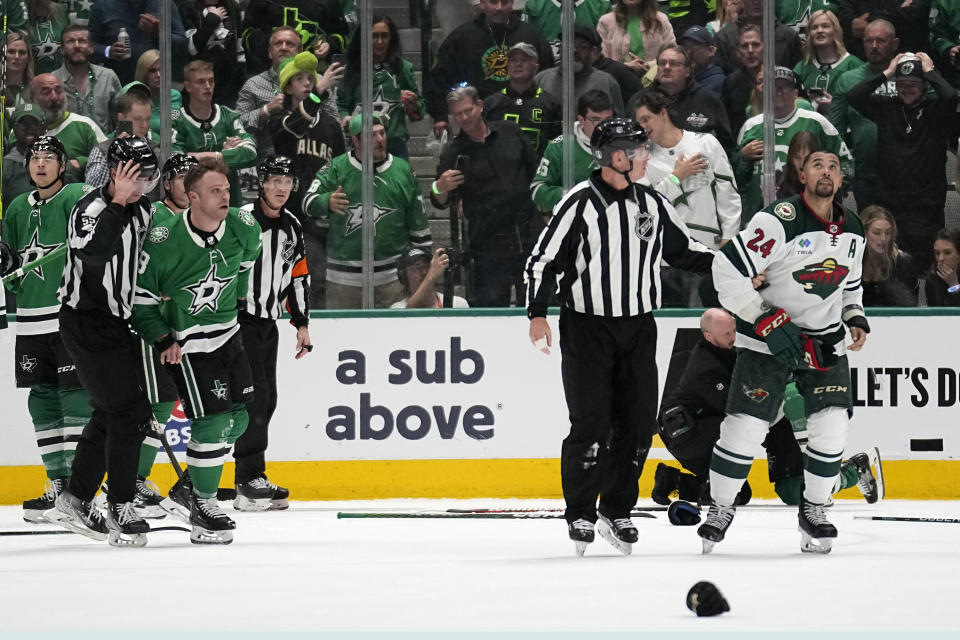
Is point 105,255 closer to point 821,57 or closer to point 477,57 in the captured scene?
point 477,57

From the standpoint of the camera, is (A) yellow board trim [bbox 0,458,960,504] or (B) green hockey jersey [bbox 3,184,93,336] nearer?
(B) green hockey jersey [bbox 3,184,93,336]

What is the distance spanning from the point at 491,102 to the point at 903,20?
2212mm

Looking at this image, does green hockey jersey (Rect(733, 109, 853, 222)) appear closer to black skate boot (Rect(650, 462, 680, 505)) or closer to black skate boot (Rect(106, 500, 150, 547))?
black skate boot (Rect(650, 462, 680, 505))

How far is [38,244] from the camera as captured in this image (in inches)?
291

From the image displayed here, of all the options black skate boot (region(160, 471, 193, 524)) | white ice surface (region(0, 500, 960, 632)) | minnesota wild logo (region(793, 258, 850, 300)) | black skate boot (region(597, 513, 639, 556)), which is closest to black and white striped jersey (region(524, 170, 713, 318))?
minnesota wild logo (region(793, 258, 850, 300))

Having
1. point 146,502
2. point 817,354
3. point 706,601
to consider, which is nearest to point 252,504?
point 146,502

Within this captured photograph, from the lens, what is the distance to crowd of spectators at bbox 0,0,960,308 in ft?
28.2

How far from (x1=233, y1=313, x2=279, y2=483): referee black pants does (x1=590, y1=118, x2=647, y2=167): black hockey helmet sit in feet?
8.78

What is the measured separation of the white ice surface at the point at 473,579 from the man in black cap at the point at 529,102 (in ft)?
7.97

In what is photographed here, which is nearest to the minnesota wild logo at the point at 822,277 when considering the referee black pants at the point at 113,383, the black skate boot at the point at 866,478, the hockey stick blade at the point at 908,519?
the hockey stick blade at the point at 908,519

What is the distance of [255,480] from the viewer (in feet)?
26.0

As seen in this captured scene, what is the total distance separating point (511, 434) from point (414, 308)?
32.8 inches

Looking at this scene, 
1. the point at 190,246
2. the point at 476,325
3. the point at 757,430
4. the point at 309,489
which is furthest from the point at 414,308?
the point at 757,430

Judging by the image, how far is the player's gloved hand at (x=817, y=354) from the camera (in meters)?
5.66
